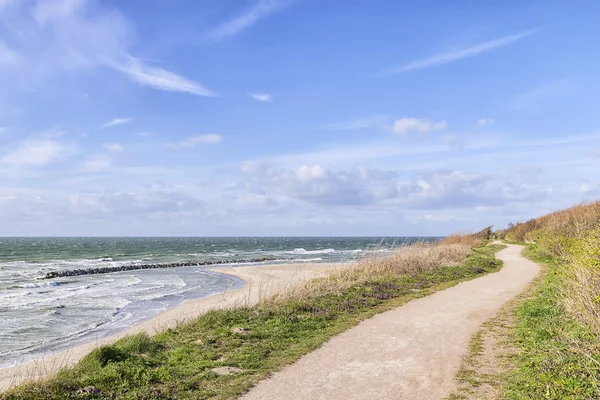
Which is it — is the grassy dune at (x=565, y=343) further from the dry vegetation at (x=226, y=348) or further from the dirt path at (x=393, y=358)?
the dry vegetation at (x=226, y=348)

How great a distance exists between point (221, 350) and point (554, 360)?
7.95m

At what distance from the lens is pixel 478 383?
31.0 feet

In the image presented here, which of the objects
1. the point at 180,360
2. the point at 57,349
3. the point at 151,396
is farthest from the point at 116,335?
the point at 151,396

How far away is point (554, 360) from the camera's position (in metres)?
9.23

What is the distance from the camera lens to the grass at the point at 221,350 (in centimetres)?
935

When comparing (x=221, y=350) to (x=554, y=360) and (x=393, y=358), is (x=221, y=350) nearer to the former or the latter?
(x=393, y=358)

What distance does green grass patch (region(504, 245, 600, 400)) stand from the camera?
26.1ft

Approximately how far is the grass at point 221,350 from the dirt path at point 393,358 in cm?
64

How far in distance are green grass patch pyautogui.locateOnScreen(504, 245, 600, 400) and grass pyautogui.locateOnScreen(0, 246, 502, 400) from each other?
5.14 meters

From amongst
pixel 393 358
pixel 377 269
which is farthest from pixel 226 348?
pixel 377 269

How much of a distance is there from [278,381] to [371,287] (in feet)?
41.8

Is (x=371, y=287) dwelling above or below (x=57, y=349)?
Result: above

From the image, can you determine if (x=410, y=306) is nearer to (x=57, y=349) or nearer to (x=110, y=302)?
(x=57, y=349)

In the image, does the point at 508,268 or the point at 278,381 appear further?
the point at 508,268
